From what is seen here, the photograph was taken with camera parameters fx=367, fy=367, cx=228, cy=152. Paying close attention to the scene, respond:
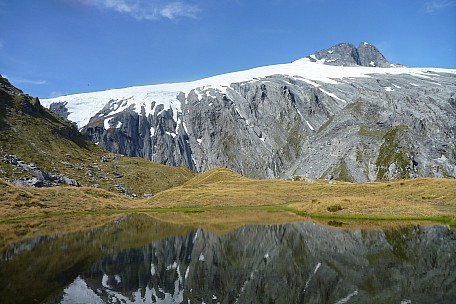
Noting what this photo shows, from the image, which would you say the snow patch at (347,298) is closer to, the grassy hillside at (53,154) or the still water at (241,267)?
the still water at (241,267)

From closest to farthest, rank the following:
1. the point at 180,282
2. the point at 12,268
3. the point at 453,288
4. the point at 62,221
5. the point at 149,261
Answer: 1. the point at 453,288
2. the point at 180,282
3. the point at 12,268
4. the point at 149,261
5. the point at 62,221

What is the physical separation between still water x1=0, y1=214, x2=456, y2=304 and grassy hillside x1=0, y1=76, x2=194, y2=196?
10125cm

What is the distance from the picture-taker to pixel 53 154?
16450cm

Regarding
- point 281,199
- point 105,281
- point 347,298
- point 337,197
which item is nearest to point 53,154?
point 281,199

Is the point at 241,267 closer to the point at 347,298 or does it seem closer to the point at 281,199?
the point at 347,298

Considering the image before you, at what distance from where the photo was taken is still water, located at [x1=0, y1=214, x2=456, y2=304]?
981 inches

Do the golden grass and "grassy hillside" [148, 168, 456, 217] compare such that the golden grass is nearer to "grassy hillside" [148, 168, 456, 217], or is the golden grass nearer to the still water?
"grassy hillside" [148, 168, 456, 217]

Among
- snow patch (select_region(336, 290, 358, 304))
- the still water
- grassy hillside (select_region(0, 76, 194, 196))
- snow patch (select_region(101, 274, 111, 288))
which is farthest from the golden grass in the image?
grassy hillside (select_region(0, 76, 194, 196))

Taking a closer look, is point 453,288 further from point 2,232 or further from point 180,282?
point 2,232

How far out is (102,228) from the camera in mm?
61562

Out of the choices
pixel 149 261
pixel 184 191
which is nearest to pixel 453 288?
pixel 149 261

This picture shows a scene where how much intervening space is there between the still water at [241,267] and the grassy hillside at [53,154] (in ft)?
332

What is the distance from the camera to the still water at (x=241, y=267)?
24.9 m

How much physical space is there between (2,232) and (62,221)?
15178 mm
